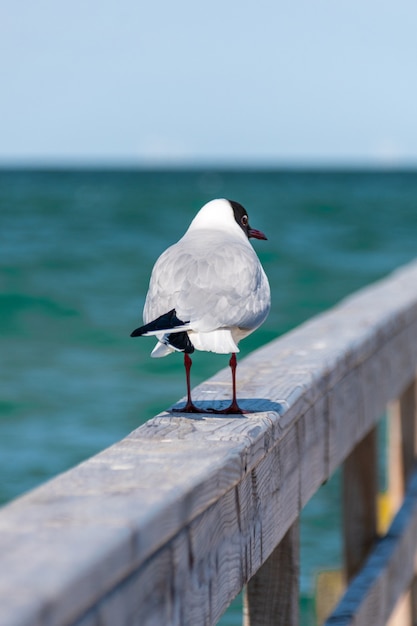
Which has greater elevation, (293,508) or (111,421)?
(293,508)

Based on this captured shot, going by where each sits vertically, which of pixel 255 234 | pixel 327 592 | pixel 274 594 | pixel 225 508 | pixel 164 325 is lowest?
pixel 327 592

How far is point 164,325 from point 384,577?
3.77 ft

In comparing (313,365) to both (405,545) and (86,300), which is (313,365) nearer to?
(405,545)

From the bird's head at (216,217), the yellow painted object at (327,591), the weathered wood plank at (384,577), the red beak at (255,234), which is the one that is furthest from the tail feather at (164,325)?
the yellow painted object at (327,591)

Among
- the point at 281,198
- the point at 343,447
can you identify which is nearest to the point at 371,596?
the point at 343,447

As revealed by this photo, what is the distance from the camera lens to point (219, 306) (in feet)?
6.17

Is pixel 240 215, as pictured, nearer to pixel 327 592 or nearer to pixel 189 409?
pixel 189 409

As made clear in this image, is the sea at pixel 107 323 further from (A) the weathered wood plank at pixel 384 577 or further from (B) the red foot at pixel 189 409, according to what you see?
(B) the red foot at pixel 189 409

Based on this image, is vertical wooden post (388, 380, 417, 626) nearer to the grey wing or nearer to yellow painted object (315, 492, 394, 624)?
yellow painted object (315, 492, 394, 624)

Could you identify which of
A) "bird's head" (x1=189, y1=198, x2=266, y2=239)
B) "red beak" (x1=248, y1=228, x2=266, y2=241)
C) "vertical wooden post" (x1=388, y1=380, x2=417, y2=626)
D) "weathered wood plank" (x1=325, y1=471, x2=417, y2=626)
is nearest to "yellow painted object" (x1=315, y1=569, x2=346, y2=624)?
"vertical wooden post" (x1=388, y1=380, x2=417, y2=626)

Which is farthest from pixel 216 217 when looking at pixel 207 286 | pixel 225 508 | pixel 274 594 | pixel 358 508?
pixel 358 508

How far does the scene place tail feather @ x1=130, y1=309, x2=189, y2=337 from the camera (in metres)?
1.78

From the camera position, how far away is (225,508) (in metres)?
1.43

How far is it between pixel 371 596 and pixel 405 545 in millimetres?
492
